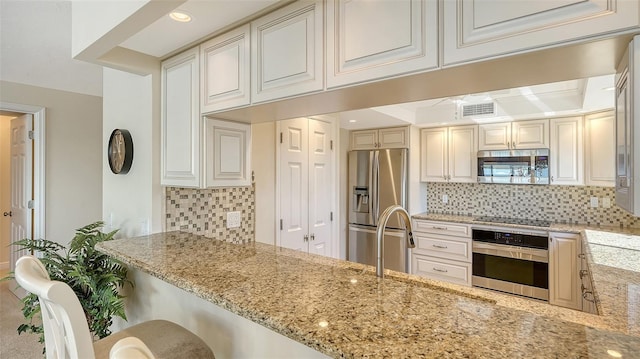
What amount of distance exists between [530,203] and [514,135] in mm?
896

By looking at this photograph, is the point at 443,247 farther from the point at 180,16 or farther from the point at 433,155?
the point at 180,16

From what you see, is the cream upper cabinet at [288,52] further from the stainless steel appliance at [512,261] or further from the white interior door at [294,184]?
the stainless steel appliance at [512,261]

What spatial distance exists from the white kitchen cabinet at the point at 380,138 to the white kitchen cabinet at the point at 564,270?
2.00 m

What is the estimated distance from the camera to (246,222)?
8.34 feet

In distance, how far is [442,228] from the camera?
4035 millimetres

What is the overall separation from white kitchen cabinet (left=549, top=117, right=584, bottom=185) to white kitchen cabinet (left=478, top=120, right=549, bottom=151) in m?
0.09

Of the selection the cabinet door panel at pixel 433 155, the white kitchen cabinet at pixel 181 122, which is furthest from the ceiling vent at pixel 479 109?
the white kitchen cabinet at pixel 181 122

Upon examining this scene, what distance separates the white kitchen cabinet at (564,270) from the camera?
3.14 m

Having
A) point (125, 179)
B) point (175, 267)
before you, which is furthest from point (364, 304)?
point (125, 179)

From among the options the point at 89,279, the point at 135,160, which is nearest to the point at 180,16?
the point at 135,160

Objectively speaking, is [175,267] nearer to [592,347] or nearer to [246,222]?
[246,222]

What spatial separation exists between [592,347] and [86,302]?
7.98 feet

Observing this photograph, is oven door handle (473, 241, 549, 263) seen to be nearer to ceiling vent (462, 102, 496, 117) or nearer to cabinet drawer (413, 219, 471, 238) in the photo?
cabinet drawer (413, 219, 471, 238)

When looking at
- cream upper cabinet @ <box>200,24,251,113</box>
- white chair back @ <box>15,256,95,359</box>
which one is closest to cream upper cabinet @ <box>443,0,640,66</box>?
cream upper cabinet @ <box>200,24,251,113</box>
